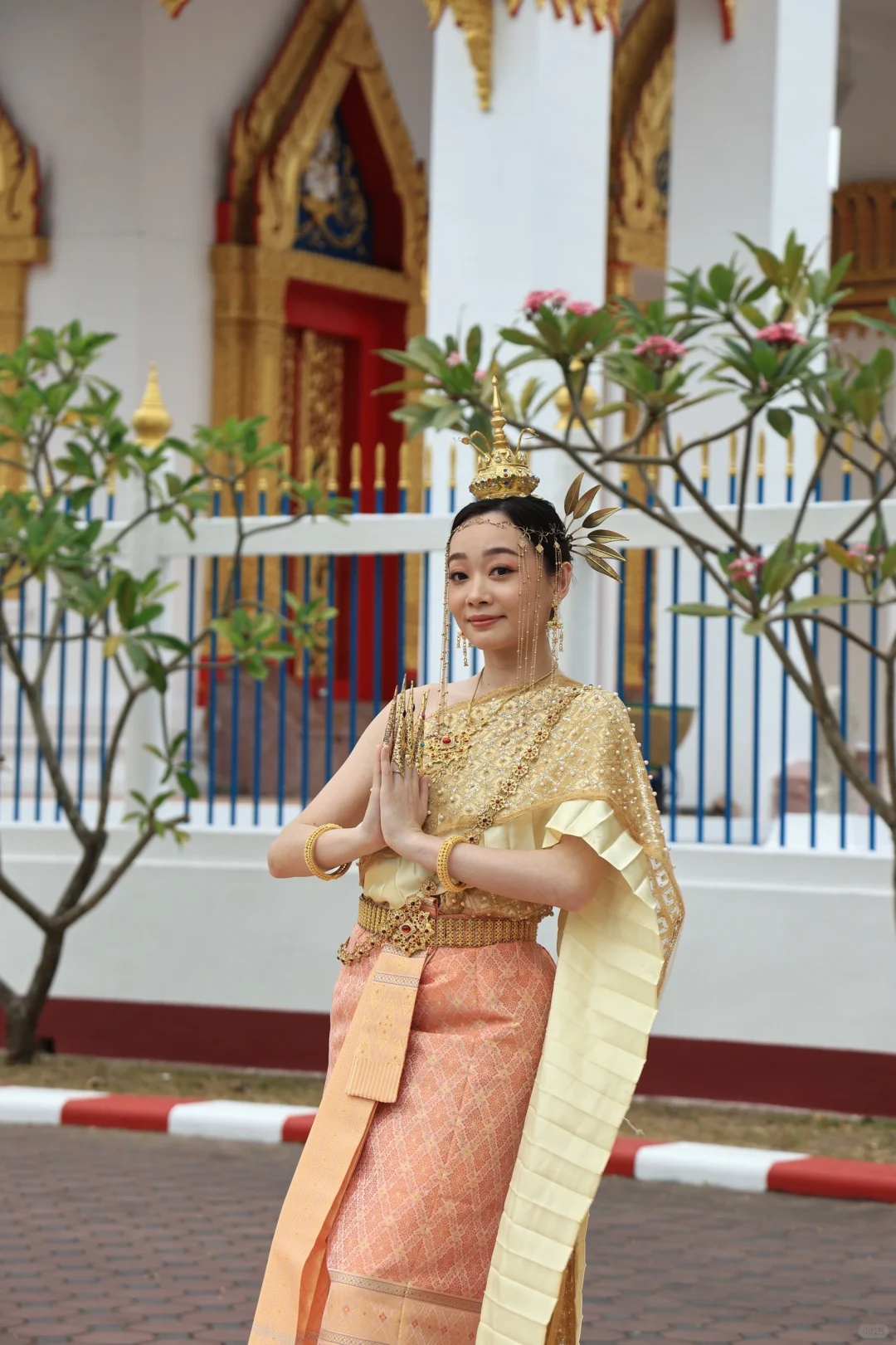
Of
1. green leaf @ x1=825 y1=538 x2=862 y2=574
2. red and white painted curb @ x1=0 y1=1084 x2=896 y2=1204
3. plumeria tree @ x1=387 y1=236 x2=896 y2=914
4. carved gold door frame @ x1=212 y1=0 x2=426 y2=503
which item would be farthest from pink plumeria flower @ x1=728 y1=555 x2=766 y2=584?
carved gold door frame @ x1=212 y1=0 x2=426 y2=503

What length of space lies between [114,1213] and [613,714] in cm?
287

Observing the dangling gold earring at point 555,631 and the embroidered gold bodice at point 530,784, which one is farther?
the dangling gold earring at point 555,631

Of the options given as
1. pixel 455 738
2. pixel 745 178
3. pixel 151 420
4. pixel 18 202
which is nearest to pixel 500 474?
pixel 455 738

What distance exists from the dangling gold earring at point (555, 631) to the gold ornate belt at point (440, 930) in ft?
1.35

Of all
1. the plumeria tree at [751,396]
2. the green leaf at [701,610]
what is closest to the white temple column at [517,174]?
the plumeria tree at [751,396]

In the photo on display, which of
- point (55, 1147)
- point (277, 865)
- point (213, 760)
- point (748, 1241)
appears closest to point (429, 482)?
point (213, 760)

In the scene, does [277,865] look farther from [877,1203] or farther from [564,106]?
[564,106]

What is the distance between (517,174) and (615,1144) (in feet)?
12.4

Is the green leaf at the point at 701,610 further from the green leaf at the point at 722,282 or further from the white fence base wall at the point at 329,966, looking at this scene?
the white fence base wall at the point at 329,966

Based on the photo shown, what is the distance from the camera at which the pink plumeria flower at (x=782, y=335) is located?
19.3ft

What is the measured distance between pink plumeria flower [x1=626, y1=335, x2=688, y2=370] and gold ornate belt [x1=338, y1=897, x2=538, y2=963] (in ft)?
11.2

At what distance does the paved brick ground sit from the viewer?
4207 millimetres

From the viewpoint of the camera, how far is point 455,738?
2936 mm

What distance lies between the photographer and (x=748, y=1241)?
16.5ft
